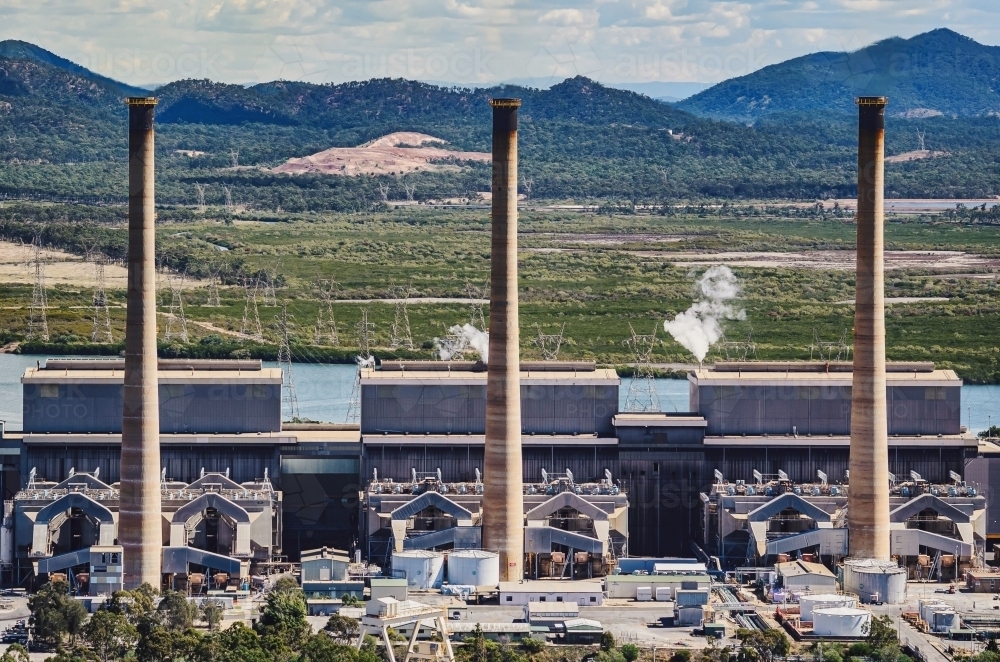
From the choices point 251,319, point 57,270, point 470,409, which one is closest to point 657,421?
point 470,409

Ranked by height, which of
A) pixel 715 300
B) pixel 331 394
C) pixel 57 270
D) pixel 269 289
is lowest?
pixel 331 394

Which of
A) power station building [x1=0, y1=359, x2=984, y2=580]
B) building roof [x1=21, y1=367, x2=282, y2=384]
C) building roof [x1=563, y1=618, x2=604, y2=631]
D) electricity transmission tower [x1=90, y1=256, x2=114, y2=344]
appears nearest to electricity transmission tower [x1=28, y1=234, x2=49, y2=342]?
electricity transmission tower [x1=90, y1=256, x2=114, y2=344]

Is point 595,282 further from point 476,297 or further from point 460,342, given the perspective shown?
point 460,342

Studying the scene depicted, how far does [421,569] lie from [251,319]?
65498 millimetres

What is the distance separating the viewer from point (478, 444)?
62.4m

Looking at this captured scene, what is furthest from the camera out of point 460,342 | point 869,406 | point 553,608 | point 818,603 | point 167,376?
point 460,342

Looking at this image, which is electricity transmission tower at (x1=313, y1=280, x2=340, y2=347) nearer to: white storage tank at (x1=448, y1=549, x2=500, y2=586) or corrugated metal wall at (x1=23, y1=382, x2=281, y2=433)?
corrugated metal wall at (x1=23, y1=382, x2=281, y2=433)

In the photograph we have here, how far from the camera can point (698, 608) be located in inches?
2164

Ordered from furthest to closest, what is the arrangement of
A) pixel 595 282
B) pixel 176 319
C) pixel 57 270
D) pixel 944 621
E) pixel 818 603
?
pixel 57 270 < pixel 595 282 < pixel 176 319 < pixel 818 603 < pixel 944 621

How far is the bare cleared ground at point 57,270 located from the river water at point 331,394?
29931mm

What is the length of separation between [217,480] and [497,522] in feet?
25.1

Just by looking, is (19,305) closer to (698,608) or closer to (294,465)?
(294,465)

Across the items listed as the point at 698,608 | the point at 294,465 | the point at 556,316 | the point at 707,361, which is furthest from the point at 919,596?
the point at 556,316

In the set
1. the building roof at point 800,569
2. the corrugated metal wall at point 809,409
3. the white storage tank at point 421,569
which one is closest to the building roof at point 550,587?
the white storage tank at point 421,569
